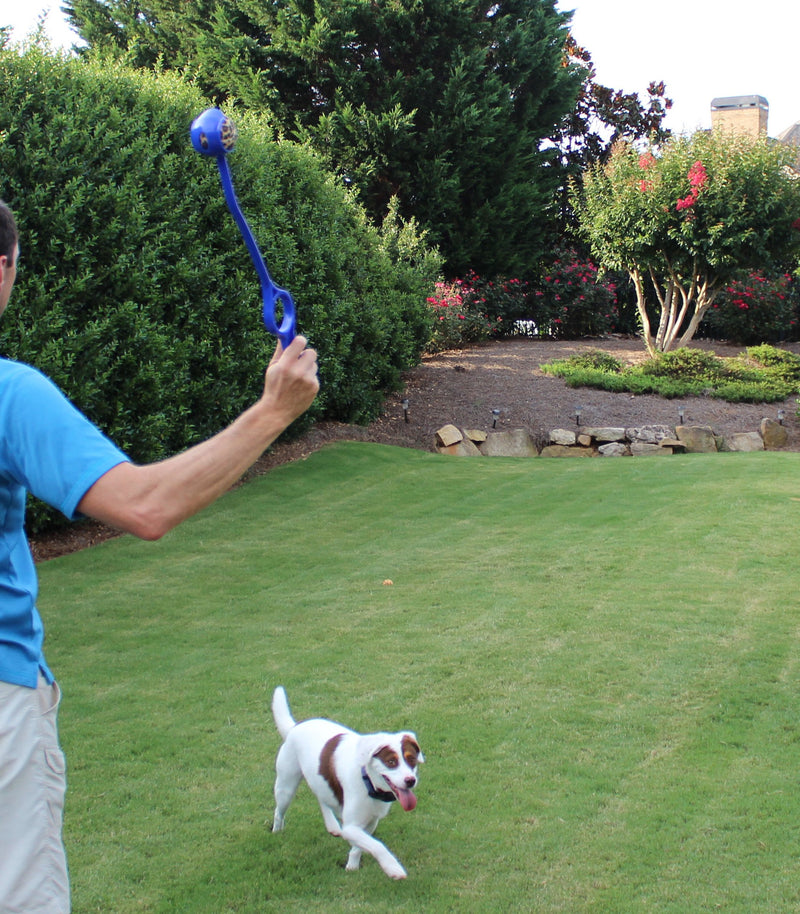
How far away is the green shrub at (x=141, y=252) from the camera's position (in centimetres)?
809

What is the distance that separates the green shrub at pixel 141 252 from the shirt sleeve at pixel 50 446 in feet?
20.9

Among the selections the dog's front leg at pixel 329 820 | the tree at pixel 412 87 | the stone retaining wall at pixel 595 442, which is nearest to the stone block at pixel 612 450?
the stone retaining wall at pixel 595 442

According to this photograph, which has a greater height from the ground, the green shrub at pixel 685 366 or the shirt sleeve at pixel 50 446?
the shirt sleeve at pixel 50 446

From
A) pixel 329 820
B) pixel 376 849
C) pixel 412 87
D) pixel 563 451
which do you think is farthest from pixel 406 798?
pixel 412 87

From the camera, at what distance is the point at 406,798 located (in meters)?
3.13

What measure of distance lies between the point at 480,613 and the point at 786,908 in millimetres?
3220

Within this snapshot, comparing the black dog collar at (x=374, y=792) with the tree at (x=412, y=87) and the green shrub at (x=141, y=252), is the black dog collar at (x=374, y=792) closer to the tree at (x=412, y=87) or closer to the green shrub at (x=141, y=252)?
the green shrub at (x=141, y=252)

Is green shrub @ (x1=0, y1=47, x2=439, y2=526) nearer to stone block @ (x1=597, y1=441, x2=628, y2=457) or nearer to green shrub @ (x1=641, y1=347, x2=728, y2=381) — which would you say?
stone block @ (x1=597, y1=441, x2=628, y2=457)

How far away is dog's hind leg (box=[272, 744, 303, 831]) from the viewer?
3.60m

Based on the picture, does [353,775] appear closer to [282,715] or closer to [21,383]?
[282,715]

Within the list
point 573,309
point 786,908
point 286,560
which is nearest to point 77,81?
point 286,560

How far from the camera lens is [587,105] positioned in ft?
84.7

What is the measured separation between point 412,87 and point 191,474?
1947 cm

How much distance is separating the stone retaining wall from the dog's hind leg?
9366 millimetres
